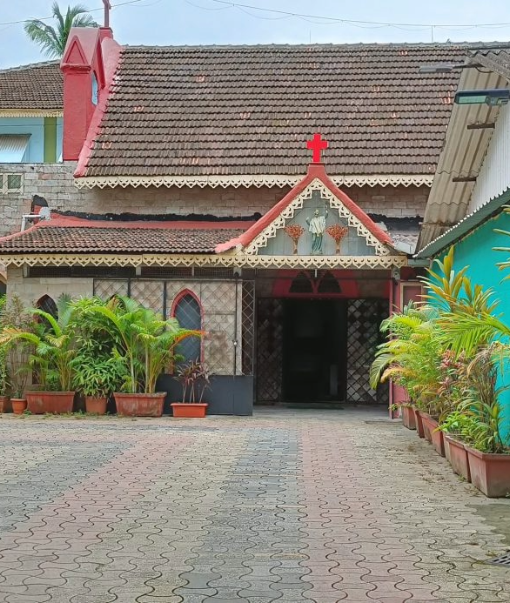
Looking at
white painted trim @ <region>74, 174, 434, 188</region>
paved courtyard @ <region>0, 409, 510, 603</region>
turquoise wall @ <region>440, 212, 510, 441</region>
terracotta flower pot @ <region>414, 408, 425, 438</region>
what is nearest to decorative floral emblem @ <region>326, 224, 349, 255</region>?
white painted trim @ <region>74, 174, 434, 188</region>

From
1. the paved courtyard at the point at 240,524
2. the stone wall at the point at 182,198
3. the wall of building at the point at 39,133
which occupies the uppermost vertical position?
the wall of building at the point at 39,133

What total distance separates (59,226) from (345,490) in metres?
12.4

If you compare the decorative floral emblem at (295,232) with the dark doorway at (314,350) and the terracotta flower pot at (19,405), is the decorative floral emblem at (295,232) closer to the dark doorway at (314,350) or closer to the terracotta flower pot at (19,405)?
the dark doorway at (314,350)

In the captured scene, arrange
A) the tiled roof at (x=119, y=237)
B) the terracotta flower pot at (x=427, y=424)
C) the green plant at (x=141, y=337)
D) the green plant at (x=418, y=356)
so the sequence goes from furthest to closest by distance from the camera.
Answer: the tiled roof at (x=119, y=237), the green plant at (x=141, y=337), the terracotta flower pot at (x=427, y=424), the green plant at (x=418, y=356)

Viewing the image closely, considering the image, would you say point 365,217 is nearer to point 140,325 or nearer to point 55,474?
point 140,325

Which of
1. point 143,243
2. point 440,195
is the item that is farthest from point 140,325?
point 440,195

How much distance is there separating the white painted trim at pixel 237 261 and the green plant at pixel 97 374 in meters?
1.72

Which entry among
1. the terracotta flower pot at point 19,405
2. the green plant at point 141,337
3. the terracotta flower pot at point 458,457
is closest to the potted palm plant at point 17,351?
the terracotta flower pot at point 19,405

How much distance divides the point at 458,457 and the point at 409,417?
6140 mm

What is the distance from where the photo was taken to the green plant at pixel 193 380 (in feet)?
58.8

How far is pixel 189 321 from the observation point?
18.6 metres

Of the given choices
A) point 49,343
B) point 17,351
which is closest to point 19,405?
point 17,351

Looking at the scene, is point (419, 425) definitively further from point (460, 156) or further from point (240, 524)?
point (240, 524)

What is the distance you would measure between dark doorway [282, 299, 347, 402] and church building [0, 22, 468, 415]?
35mm
